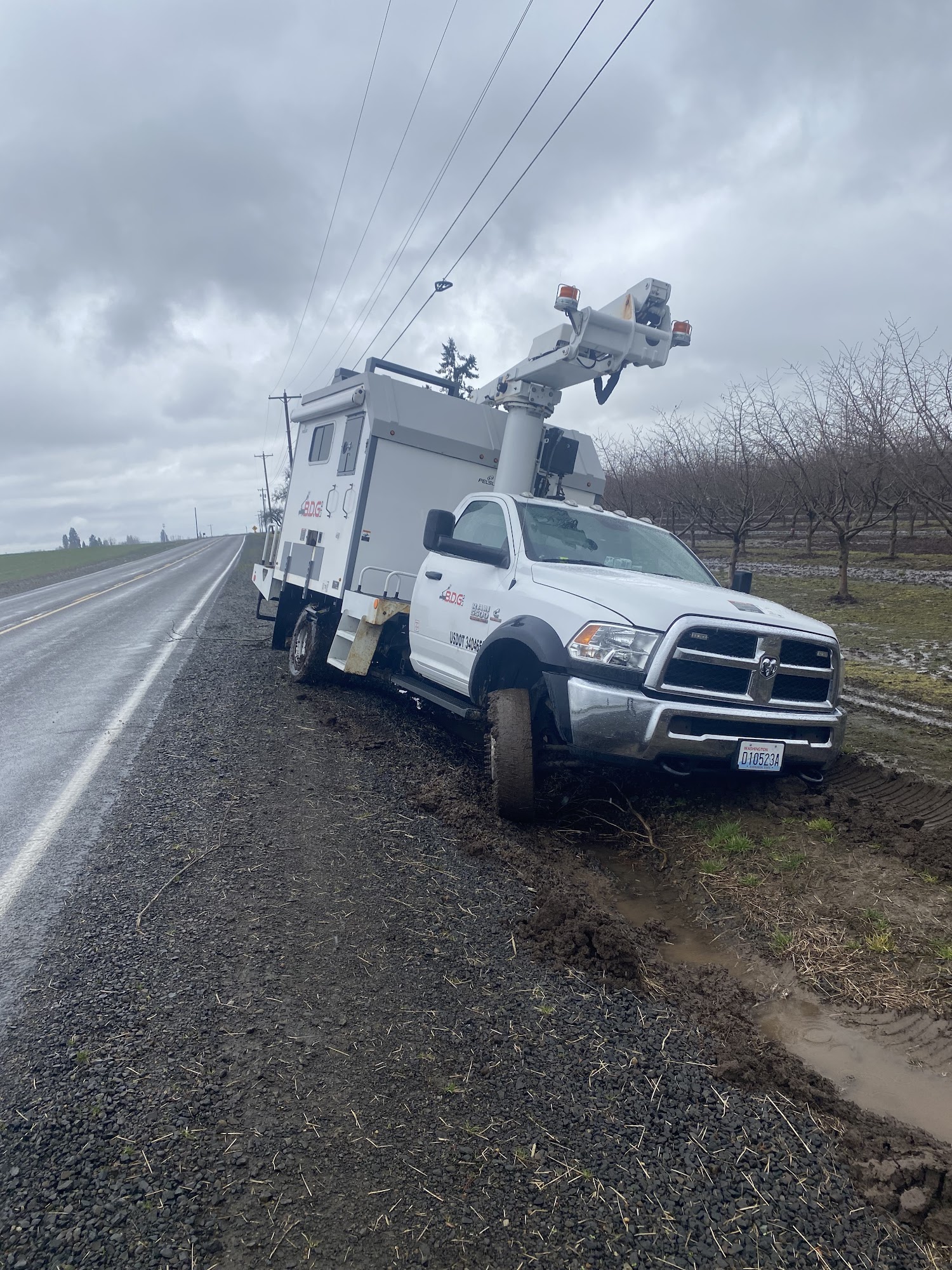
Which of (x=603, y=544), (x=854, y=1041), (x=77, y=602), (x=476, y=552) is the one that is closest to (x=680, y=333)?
(x=603, y=544)

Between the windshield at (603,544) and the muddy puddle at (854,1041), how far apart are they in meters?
2.88

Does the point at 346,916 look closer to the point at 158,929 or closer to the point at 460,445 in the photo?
the point at 158,929

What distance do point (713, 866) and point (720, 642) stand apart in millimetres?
1324

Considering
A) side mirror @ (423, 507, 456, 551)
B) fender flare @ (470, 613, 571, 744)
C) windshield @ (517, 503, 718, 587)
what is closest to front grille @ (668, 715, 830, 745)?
fender flare @ (470, 613, 571, 744)

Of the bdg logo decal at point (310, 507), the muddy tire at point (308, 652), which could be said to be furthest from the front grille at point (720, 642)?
the bdg logo decal at point (310, 507)

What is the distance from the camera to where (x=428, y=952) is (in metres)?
3.65

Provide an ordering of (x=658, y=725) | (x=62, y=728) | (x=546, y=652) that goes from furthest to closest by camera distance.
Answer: (x=62, y=728) → (x=546, y=652) → (x=658, y=725)

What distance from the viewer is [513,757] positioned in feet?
17.0

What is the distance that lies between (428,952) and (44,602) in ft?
71.6

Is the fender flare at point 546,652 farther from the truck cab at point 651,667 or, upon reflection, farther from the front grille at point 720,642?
the front grille at point 720,642

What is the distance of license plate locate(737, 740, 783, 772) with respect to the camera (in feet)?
15.7

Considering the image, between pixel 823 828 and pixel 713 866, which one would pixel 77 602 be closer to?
pixel 713 866

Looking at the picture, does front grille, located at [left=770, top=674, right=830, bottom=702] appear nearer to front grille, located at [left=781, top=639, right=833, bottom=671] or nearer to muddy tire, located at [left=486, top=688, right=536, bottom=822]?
front grille, located at [left=781, top=639, right=833, bottom=671]

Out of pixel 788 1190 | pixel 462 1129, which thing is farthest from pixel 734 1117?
pixel 462 1129
